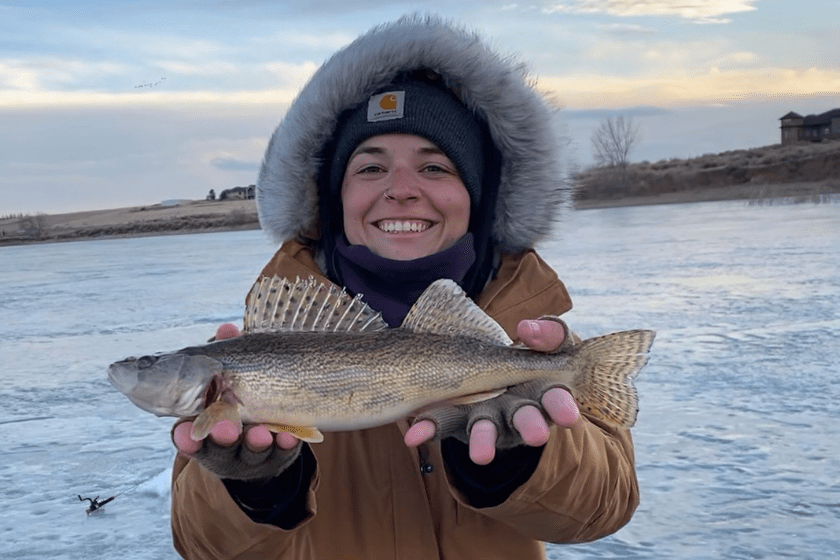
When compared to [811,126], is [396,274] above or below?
below

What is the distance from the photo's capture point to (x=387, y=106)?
3.21 metres

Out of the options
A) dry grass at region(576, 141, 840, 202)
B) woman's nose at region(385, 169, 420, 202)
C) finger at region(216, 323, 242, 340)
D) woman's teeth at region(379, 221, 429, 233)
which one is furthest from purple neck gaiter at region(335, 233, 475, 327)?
dry grass at region(576, 141, 840, 202)

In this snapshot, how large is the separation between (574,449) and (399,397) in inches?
20.6

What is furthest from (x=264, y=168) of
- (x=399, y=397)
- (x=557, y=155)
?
(x=399, y=397)

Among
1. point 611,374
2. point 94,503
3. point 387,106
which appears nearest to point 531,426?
point 611,374

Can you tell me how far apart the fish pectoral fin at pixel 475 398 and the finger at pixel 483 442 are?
0.17 metres

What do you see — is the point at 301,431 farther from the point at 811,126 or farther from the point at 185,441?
the point at 811,126

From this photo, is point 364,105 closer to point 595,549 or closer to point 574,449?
point 574,449

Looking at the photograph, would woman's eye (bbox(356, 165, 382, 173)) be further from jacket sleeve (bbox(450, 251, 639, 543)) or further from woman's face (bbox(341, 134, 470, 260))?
jacket sleeve (bbox(450, 251, 639, 543))

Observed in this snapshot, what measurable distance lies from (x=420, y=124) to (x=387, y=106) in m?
0.17

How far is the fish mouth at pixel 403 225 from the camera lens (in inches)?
119

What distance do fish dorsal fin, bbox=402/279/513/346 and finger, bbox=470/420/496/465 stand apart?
1.35 ft

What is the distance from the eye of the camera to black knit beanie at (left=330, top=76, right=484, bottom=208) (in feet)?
10.3

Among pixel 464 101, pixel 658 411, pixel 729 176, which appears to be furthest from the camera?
pixel 729 176
